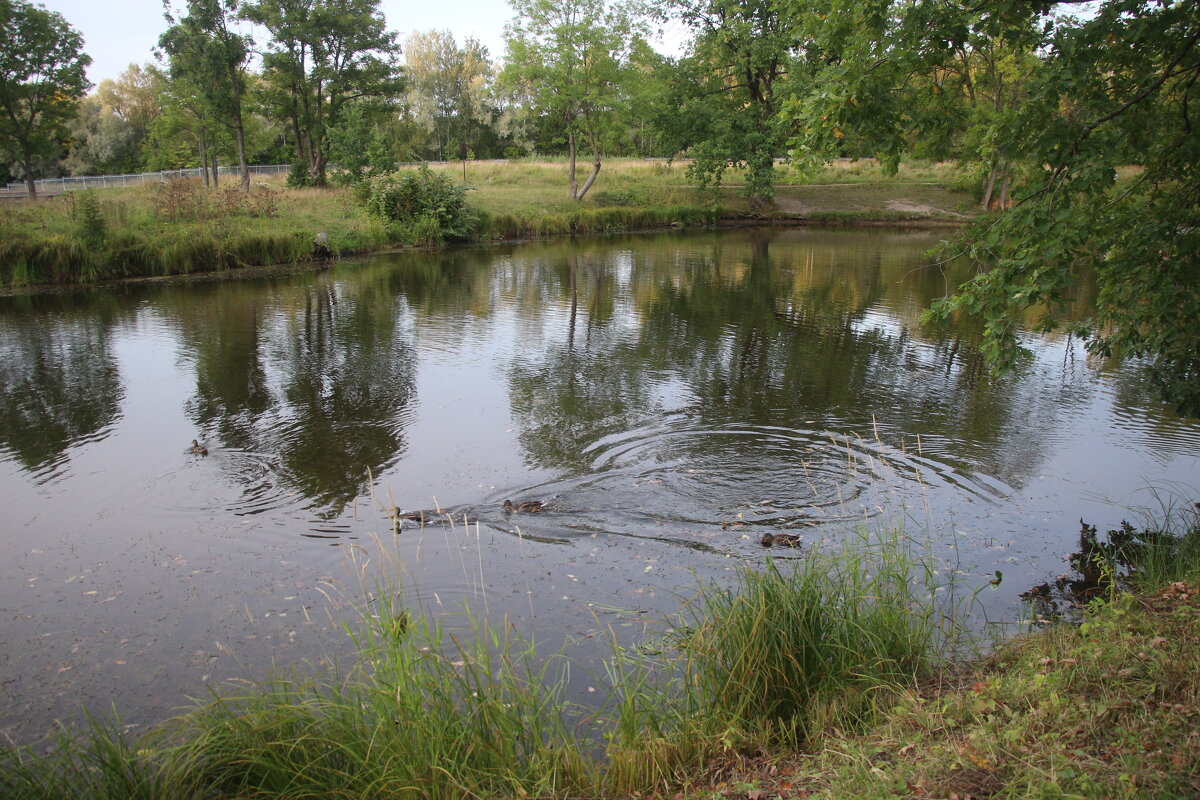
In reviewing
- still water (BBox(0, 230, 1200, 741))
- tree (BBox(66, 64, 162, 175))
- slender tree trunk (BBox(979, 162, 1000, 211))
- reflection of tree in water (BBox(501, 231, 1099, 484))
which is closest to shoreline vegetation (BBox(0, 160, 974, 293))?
slender tree trunk (BBox(979, 162, 1000, 211))

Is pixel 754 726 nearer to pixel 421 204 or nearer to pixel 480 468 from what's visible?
pixel 480 468

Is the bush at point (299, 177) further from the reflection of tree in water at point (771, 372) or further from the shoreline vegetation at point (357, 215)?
the reflection of tree in water at point (771, 372)

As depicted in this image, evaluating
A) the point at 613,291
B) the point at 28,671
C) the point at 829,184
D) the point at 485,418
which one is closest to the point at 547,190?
the point at 829,184

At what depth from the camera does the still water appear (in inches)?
235

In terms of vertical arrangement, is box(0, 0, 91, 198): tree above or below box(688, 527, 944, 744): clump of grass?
above

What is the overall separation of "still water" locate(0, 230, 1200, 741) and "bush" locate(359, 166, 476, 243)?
1342 cm

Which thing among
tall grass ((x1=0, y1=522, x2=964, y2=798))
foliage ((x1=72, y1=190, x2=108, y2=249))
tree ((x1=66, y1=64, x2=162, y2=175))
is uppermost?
tree ((x1=66, y1=64, x2=162, y2=175))

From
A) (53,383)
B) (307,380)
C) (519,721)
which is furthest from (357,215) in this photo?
(519,721)

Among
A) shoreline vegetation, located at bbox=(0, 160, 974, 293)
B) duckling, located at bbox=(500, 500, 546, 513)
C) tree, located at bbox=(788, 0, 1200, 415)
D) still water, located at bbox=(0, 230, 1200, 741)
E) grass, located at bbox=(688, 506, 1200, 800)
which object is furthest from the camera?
shoreline vegetation, located at bbox=(0, 160, 974, 293)

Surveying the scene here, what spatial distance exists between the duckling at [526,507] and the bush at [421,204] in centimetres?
2435

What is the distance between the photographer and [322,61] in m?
38.9

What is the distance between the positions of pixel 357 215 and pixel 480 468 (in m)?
23.9

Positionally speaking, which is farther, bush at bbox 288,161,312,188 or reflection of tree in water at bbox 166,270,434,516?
bush at bbox 288,161,312,188

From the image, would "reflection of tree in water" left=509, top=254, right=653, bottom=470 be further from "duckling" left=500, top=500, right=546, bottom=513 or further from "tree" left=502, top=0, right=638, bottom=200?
"tree" left=502, top=0, right=638, bottom=200
